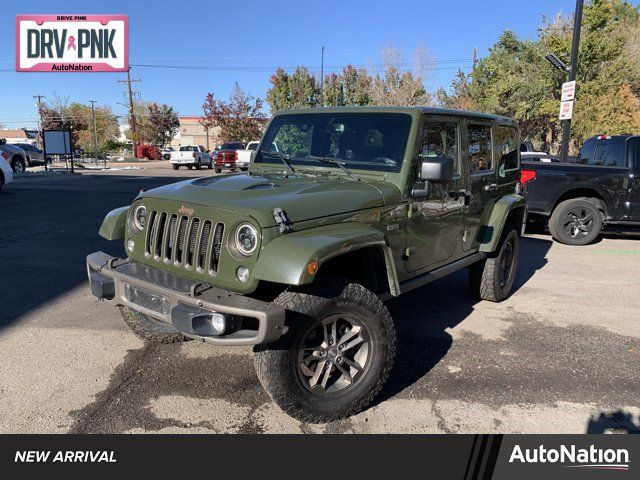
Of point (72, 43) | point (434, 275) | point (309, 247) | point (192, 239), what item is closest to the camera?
point (309, 247)

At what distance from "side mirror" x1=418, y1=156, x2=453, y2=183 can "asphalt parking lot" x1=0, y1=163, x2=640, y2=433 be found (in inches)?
57.7

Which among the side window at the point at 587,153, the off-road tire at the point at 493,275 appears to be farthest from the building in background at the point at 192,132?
the off-road tire at the point at 493,275

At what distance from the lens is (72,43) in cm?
2227

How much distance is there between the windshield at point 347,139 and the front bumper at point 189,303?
1.55m

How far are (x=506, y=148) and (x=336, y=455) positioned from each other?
13.1 feet

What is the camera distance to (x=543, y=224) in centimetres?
1097

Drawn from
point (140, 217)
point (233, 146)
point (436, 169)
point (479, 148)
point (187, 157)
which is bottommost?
point (187, 157)

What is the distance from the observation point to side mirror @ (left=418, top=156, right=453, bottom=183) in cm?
351

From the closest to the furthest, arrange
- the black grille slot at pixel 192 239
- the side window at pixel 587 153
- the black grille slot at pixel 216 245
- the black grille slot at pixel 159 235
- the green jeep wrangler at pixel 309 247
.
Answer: the green jeep wrangler at pixel 309 247 → the black grille slot at pixel 216 245 → the black grille slot at pixel 192 239 → the black grille slot at pixel 159 235 → the side window at pixel 587 153

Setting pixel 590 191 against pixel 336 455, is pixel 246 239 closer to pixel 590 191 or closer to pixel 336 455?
pixel 336 455

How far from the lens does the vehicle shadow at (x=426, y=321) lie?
3.83 m

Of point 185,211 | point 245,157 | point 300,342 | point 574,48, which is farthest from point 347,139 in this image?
point 245,157

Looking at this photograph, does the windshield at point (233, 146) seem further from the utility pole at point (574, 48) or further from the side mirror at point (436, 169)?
the side mirror at point (436, 169)

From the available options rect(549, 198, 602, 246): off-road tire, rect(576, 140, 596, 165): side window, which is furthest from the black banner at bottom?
rect(576, 140, 596, 165): side window
